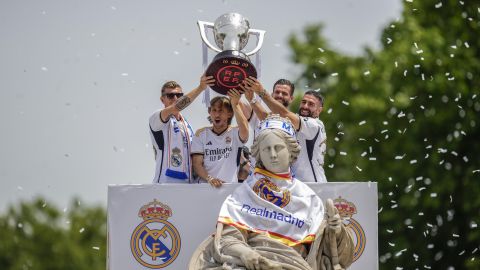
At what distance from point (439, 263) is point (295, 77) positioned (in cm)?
702

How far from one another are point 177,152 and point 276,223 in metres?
1.89

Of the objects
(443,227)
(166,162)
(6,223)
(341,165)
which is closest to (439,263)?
(443,227)

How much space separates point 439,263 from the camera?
31453mm

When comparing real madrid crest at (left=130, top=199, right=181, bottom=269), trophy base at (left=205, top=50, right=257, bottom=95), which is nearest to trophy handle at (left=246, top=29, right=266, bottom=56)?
trophy base at (left=205, top=50, right=257, bottom=95)

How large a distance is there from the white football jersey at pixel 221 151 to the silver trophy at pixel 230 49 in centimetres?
62

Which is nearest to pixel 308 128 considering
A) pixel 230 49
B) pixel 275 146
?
pixel 275 146

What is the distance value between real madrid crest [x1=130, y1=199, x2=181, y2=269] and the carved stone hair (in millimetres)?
1380

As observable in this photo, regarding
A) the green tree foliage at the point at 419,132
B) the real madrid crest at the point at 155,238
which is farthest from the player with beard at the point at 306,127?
the green tree foliage at the point at 419,132

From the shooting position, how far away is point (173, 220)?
1733cm

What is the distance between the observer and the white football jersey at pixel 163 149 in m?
17.7

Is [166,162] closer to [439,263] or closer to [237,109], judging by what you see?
[237,109]

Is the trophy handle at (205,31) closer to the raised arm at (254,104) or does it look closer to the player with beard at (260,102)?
the raised arm at (254,104)

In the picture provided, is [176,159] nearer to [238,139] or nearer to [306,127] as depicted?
[238,139]

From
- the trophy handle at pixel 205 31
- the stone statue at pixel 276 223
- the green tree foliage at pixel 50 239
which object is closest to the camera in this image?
the stone statue at pixel 276 223
